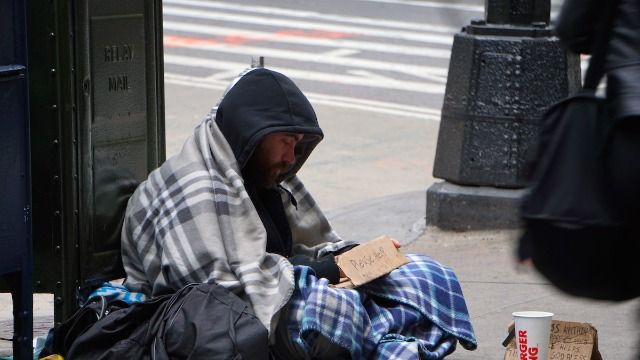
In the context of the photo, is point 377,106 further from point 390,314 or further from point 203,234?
point 203,234

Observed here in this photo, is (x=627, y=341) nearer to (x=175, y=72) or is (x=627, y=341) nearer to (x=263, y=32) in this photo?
(x=175, y=72)

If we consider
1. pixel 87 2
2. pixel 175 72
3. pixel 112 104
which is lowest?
pixel 175 72

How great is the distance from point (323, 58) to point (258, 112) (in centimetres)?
962

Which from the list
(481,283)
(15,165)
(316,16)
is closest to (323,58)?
(316,16)

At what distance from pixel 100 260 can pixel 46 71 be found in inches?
26.4

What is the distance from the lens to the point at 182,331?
4.04m

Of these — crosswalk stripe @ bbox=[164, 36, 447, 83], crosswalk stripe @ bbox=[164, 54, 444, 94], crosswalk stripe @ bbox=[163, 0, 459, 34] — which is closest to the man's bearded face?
crosswalk stripe @ bbox=[164, 54, 444, 94]

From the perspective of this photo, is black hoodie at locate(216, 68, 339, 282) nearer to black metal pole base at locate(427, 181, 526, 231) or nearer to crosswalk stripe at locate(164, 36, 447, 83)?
black metal pole base at locate(427, 181, 526, 231)

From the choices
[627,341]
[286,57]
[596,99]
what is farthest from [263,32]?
[596,99]

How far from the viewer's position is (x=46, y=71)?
4.45 meters

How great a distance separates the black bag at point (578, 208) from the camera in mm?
2402

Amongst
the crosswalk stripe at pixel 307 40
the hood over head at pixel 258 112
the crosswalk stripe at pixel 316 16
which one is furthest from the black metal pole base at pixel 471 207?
the crosswalk stripe at pixel 316 16

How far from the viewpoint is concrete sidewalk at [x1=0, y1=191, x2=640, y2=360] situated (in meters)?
5.34

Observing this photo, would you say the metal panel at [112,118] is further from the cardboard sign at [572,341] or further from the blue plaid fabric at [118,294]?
the cardboard sign at [572,341]
